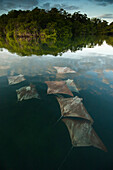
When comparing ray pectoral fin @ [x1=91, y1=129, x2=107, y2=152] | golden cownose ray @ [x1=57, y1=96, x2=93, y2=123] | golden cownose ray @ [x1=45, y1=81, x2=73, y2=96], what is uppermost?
golden cownose ray @ [x1=45, y1=81, x2=73, y2=96]

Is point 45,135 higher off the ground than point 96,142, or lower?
lower

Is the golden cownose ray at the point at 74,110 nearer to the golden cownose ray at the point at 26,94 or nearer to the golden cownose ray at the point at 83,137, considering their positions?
the golden cownose ray at the point at 83,137

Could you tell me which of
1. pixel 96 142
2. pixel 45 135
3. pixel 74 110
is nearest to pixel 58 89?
pixel 74 110

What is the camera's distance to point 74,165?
766cm

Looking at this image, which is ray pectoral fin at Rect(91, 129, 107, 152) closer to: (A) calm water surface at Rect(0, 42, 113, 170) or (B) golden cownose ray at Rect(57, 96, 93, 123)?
(A) calm water surface at Rect(0, 42, 113, 170)

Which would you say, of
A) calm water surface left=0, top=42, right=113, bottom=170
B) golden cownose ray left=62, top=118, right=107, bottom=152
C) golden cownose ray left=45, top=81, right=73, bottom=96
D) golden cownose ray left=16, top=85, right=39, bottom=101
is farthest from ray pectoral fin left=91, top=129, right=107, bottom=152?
golden cownose ray left=16, top=85, right=39, bottom=101

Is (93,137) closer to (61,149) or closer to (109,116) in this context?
(61,149)

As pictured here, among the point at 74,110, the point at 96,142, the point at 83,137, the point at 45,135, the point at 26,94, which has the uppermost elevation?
the point at 26,94

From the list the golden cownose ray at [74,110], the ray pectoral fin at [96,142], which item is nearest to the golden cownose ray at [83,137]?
the ray pectoral fin at [96,142]

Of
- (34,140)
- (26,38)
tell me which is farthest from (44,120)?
(26,38)

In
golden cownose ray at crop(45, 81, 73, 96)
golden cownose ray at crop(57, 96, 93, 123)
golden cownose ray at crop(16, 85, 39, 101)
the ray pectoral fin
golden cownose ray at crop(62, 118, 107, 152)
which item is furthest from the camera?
golden cownose ray at crop(45, 81, 73, 96)

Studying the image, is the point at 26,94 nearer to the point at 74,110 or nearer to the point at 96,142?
the point at 74,110

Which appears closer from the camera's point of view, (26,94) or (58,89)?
(26,94)

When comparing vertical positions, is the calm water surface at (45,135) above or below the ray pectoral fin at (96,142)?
below
